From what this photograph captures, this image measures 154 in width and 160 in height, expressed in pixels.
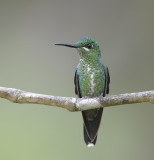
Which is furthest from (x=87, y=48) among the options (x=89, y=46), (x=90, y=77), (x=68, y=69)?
(x=68, y=69)

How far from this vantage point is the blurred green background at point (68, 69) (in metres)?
4.92

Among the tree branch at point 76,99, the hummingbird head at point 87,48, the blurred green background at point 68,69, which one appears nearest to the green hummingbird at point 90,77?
the hummingbird head at point 87,48

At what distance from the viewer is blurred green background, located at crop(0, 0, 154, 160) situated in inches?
194

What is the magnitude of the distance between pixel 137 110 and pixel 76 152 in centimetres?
117

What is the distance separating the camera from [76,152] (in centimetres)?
486

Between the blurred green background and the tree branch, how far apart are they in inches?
82.1

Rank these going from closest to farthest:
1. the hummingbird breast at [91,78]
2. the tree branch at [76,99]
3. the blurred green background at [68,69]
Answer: the tree branch at [76,99], the hummingbird breast at [91,78], the blurred green background at [68,69]

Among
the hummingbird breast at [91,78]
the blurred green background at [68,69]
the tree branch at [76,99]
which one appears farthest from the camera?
the blurred green background at [68,69]

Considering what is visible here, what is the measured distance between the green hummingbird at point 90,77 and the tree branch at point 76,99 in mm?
563

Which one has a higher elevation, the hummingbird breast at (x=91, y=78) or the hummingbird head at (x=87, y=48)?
the hummingbird head at (x=87, y=48)

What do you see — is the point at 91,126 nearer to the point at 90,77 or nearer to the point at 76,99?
the point at 90,77

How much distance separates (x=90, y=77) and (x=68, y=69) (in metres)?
2.02

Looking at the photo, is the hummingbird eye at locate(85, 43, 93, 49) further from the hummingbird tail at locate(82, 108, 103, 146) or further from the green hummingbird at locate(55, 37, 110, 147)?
the hummingbird tail at locate(82, 108, 103, 146)

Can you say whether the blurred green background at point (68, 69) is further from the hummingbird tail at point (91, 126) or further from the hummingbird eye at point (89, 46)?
the hummingbird eye at point (89, 46)
